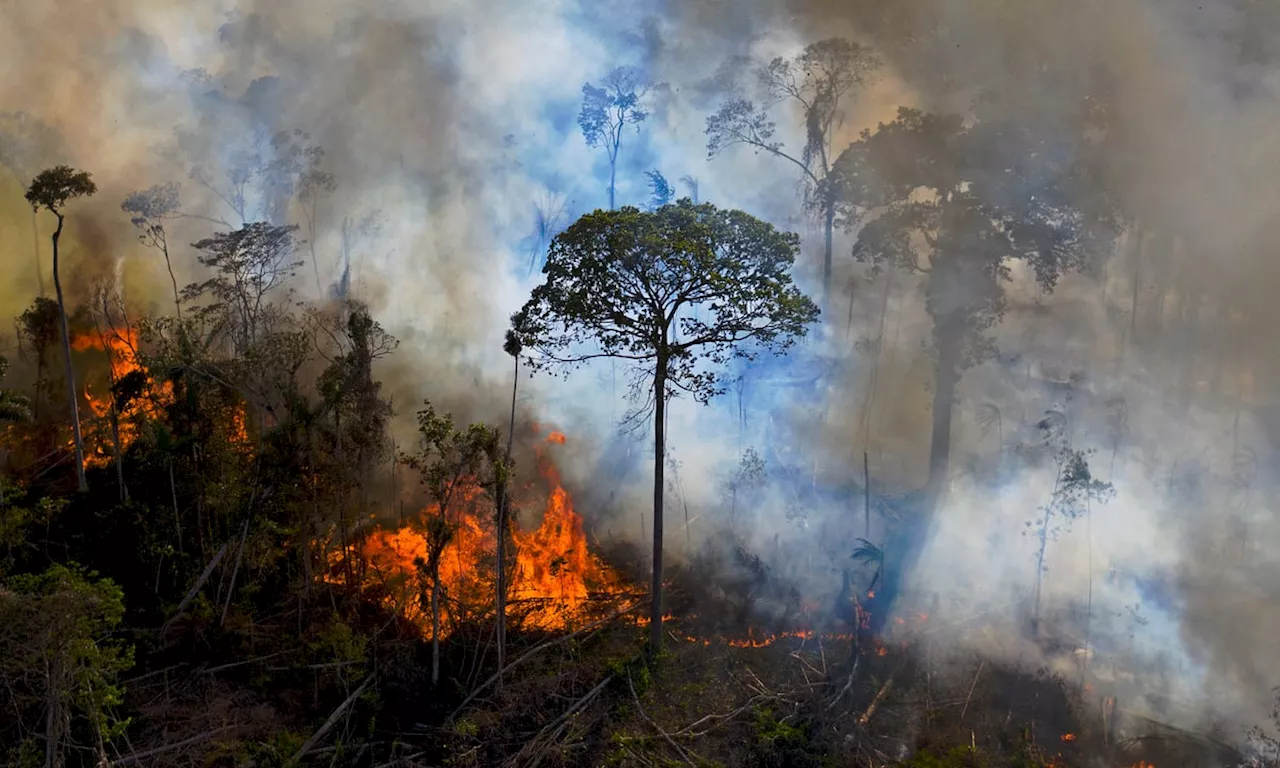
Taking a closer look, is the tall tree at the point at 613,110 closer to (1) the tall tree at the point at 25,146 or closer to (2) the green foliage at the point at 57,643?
(1) the tall tree at the point at 25,146

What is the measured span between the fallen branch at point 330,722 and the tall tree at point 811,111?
69.4 ft

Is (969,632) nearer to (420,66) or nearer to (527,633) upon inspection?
(527,633)

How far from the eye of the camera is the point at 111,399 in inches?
1078

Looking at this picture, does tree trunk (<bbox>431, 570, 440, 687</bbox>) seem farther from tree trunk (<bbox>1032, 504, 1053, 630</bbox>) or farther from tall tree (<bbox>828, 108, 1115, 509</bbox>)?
tall tree (<bbox>828, 108, 1115, 509</bbox>)

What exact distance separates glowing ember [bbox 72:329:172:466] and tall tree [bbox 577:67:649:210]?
60.0 feet

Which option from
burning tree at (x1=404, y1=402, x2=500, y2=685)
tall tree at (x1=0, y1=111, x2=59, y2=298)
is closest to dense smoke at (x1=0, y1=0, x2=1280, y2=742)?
tall tree at (x1=0, y1=111, x2=59, y2=298)

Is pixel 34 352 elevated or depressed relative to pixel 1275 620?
elevated

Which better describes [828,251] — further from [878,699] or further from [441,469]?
[441,469]

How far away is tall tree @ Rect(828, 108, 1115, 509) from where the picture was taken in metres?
25.1

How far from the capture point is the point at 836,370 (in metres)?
28.6

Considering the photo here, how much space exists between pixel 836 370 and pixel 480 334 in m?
14.7

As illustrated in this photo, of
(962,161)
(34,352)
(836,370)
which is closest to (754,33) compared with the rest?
(962,161)

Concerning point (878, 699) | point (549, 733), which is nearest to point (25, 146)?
point (549, 733)

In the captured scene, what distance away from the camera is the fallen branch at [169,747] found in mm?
14461
